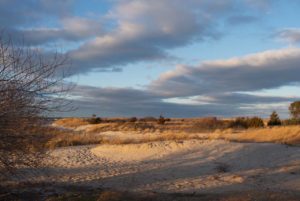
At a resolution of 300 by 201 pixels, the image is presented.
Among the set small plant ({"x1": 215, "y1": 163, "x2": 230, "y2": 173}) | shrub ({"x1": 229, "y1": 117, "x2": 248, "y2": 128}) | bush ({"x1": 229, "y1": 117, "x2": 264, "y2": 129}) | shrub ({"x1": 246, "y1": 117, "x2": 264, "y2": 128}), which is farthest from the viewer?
shrub ({"x1": 229, "y1": 117, "x2": 248, "y2": 128})

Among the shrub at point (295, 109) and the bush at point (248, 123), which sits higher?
the shrub at point (295, 109)

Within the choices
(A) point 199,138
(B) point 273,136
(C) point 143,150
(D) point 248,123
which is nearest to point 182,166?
(C) point 143,150

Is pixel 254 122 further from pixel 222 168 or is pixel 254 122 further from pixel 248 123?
pixel 222 168

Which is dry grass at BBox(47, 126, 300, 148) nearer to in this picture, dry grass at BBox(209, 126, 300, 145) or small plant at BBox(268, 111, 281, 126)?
dry grass at BBox(209, 126, 300, 145)

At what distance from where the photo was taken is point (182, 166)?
2483 centimetres

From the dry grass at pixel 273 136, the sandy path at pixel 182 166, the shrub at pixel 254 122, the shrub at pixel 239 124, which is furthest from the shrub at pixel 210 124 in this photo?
the sandy path at pixel 182 166

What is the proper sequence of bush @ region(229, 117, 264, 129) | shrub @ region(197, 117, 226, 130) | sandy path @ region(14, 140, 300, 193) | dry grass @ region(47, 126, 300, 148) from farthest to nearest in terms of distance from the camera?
bush @ region(229, 117, 264, 129)
shrub @ region(197, 117, 226, 130)
dry grass @ region(47, 126, 300, 148)
sandy path @ region(14, 140, 300, 193)

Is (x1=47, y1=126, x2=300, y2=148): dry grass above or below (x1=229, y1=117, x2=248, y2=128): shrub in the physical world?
below

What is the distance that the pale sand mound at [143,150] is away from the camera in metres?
28.7

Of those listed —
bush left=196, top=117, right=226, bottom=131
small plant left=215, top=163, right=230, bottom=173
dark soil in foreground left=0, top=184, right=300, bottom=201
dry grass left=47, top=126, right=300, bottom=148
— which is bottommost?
dark soil in foreground left=0, top=184, right=300, bottom=201

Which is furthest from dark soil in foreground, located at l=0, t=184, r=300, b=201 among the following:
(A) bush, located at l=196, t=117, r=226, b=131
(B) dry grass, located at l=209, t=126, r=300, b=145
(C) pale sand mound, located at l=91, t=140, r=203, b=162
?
(A) bush, located at l=196, t=117, r=226, b=131

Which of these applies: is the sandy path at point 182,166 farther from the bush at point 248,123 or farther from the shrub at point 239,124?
the shrub at point 239,124

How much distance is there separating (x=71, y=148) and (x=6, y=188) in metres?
15.8

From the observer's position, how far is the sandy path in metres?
20.1
